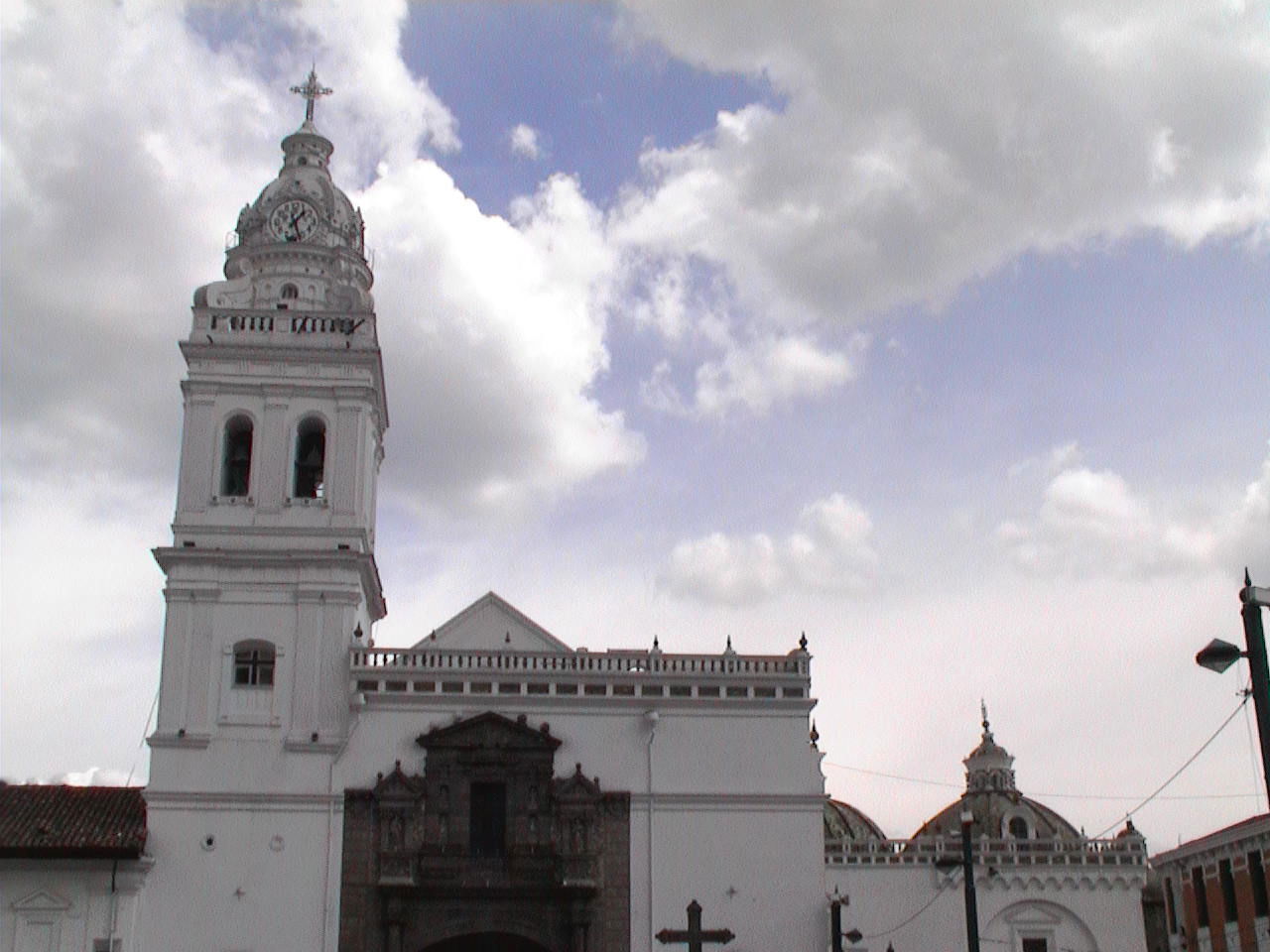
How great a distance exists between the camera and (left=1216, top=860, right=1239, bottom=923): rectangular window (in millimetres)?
41094

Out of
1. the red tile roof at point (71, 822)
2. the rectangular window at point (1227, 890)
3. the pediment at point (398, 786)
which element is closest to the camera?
the red tile roof at point (71, 822)

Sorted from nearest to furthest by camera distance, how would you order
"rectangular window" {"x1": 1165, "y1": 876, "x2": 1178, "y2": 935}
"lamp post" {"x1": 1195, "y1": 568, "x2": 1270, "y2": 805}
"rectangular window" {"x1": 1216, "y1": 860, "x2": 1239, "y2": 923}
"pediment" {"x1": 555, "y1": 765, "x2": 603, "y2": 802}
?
"lamp post" {"x1": 1195, "y1": 568, "x2": 1270, "y2": 805} → "pediment" {"x1": 555, "y1": 765, "x2": 603, "y2": 802} → "rectangular window" {"x1": 1216, "y1": 860, "x2": 1239, "y2": 923} → "rectangular window" {"x1": 1165, "y1": 876, "x2": 1178, "y2": 935}

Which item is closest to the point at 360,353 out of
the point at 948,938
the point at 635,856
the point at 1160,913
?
the point at 635,856

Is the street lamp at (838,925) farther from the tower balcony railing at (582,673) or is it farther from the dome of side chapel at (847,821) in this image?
the dome of side chapel at (847,821)

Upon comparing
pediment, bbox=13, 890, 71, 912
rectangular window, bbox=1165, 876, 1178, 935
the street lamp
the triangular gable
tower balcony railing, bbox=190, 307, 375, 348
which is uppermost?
tower balcony railing, bbox=190, 307, 375, 348

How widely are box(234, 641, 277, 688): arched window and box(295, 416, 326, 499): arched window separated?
415 cm

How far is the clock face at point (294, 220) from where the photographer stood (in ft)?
129

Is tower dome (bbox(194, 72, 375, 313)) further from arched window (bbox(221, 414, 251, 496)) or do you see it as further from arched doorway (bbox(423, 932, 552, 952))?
arched doorway (bbox(423, 932, 552, 952))

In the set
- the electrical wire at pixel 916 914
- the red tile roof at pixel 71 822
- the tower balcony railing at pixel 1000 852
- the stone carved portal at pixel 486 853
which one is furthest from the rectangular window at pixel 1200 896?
the red tile roof at pixel 71 822

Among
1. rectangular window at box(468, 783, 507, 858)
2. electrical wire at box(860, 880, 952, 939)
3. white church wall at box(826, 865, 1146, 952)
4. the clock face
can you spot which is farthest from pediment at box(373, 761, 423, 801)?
the clock face

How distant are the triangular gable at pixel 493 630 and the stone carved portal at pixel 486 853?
318cm

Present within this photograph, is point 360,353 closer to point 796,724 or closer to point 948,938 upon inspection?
point 796,724

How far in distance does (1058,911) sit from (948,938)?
2952 mm

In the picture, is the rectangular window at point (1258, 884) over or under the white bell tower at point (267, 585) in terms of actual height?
under
